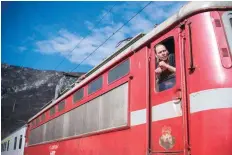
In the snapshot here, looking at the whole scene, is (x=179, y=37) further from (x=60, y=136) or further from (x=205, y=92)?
(x=60, y=136)

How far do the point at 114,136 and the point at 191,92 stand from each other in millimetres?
2275

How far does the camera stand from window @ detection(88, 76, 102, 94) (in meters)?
6.84

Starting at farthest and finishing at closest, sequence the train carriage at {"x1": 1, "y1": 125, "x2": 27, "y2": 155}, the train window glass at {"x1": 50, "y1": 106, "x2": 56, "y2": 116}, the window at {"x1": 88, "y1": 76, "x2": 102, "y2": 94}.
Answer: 1. the train carriage at {"x1": 1, "y1": 125, "x2": 27, "y2": 155}
2. the train window glass at {"x1": 50, "y1": 106, "x2": 56, "y2": 116}
3. the window at {"x1": 88, "y1": 76, "x2": 102, "y2": 94}

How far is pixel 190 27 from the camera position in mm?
4219

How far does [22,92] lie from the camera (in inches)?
2370

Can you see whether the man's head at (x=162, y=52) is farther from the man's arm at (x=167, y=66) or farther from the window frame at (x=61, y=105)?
the window frame at (x=61, y=105)

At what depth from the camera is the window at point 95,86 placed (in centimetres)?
684

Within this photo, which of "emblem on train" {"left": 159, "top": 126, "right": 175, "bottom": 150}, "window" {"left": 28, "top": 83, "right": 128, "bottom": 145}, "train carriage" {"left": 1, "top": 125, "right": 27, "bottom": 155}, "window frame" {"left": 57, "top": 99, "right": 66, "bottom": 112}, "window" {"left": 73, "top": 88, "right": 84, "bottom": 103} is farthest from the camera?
"train carriage" {"left": 1, "top": 125, "right": 27, "bottom": 155}

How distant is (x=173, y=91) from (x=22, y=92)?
195ft

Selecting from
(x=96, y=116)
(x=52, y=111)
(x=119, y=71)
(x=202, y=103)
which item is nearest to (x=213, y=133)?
(x=202, y=103)

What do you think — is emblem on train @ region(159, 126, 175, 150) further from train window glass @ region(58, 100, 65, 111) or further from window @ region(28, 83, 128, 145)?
train window glass @ region(58, 100, 65, 111)

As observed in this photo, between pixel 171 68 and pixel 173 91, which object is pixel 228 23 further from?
pixel 173 91

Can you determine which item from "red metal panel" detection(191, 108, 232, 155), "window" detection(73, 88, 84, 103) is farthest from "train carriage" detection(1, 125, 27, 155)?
"red metal panel" detection(191, 108, 232, 155)

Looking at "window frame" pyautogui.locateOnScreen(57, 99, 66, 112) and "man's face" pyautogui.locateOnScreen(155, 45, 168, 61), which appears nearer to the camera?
"man's face" pyautogui.locateOnScreen(155, 45, 168, 61)
